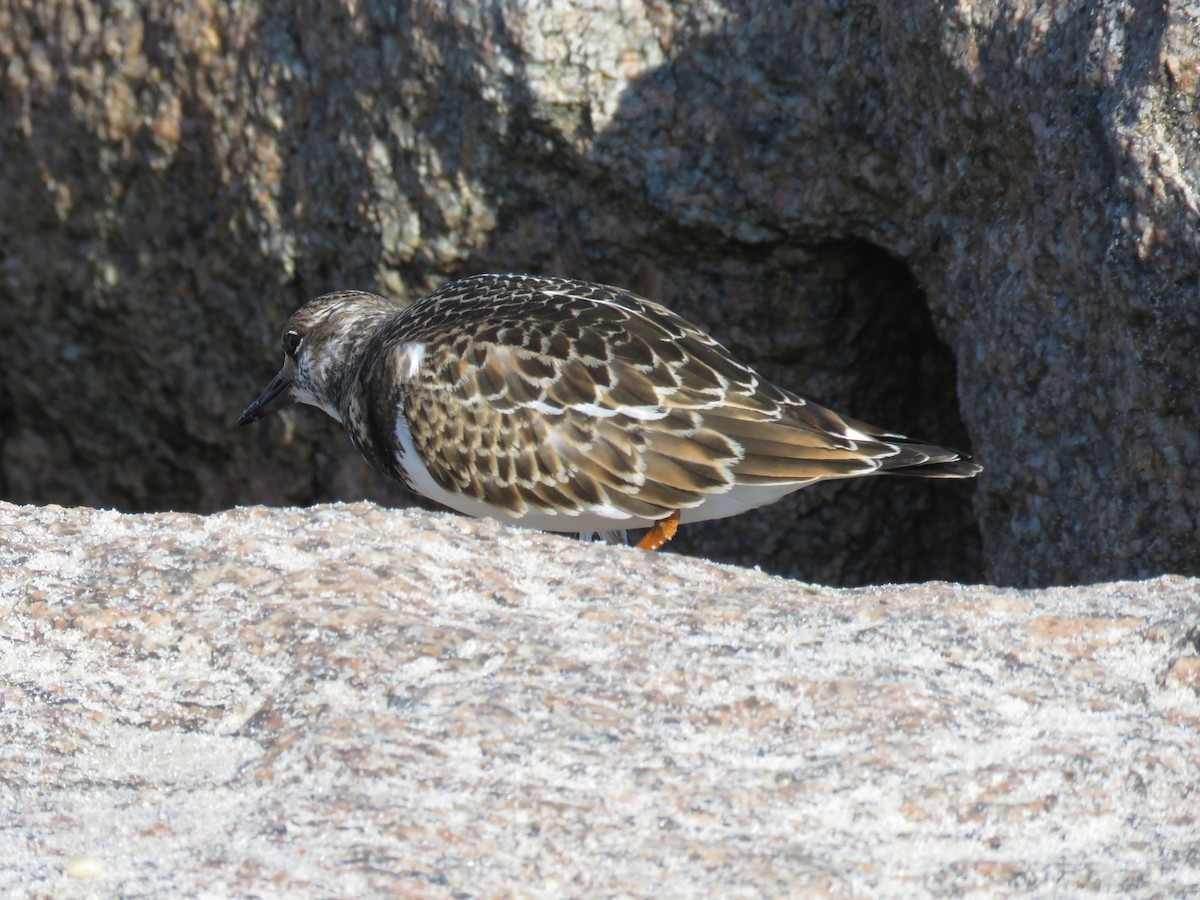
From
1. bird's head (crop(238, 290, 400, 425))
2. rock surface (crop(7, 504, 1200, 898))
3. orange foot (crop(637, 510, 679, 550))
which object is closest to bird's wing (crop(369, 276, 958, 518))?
orange foot (crop(637, 510, 679, 550))

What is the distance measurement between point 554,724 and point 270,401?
359 centimetres

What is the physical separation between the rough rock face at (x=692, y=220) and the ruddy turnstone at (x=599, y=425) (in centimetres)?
55

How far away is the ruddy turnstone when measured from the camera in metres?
4.36

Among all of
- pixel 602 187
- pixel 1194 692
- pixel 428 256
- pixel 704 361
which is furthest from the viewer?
pixel 428 256

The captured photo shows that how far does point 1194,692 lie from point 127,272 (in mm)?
4981

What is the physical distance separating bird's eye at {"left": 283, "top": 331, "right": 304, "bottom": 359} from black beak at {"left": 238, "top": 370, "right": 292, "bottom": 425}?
14 cm

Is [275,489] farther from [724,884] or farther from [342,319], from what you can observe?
[724,884]

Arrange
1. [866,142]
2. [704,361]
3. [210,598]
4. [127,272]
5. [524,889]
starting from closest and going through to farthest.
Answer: [524,889] → [210,598] → [704,361] → [866,142] → [127,272]

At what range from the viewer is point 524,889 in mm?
2174

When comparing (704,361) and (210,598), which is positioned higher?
(704,361)

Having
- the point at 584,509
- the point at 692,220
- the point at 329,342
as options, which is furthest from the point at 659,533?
the point at 329,342

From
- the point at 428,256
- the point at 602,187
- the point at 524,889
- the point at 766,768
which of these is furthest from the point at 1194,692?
the point at 428,256

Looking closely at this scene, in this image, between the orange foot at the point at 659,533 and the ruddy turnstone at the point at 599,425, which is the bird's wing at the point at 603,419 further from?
the orange foot at the point at 659,533

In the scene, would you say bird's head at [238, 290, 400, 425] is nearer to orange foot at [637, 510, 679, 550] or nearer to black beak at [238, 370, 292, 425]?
black beak at [238, 370, 292, 425]
